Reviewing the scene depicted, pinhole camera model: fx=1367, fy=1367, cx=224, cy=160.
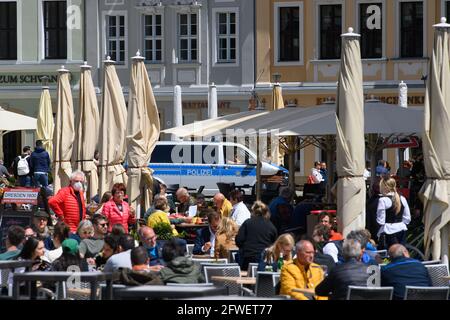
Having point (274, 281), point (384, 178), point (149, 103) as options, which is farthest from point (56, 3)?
point (274, 281)

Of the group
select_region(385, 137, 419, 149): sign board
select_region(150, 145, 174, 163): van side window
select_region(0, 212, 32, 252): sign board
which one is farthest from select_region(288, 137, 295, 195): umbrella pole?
select_region(150, 145, 174, 163): van side window

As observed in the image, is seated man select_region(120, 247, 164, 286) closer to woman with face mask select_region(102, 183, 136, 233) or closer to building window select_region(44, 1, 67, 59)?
woman with face mask select_region(102, 183, 136, 233)

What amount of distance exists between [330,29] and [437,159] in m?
29.4

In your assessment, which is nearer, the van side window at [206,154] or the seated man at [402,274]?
the seated man at [402,274]

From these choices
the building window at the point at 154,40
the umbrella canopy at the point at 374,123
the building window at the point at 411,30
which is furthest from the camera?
the building window at the point at 154,40

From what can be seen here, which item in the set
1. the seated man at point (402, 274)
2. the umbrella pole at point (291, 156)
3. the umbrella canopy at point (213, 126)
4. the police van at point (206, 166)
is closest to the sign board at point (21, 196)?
the umbrella canopy at point (213, 126)

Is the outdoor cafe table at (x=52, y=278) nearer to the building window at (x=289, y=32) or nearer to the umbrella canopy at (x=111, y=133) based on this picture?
the umbrella canopy at (x=111, y=133)

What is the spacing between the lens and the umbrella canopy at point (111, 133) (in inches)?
939

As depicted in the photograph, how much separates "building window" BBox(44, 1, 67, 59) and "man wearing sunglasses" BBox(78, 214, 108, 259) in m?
31.4

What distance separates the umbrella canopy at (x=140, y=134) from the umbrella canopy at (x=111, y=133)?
2.21 feet

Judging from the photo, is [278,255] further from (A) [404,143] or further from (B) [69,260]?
(A) [404,143]

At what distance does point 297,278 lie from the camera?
13.2 m

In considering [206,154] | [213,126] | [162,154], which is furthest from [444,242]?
[162,154]

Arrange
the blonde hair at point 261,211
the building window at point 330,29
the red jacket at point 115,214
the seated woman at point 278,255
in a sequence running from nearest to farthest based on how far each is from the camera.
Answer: the seated woman at point 278,255
the blonde hair at point 261,211
the red jacket at point 115,214
the building window at point 330,29
